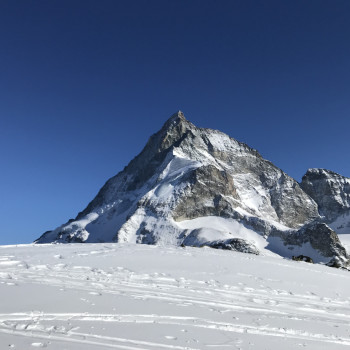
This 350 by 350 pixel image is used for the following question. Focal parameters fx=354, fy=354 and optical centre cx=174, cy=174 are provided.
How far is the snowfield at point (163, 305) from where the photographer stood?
23.8 feet

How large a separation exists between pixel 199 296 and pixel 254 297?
226cm

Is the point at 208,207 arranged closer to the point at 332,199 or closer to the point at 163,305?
the point at 332,199

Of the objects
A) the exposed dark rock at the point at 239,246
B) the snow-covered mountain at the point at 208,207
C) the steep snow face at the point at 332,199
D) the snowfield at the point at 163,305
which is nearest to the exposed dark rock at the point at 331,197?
the steep snow face at the point at 332,199

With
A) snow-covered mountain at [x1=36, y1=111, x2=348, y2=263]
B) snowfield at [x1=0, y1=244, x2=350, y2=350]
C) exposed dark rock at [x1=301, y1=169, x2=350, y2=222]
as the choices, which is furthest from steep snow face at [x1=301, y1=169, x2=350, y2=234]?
snowfield at [x1=0, y1=244, x2=350, y2=350]

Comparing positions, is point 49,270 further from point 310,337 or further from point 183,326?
point 310,337

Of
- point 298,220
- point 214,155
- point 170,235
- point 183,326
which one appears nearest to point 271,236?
point 170,235

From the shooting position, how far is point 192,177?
145m

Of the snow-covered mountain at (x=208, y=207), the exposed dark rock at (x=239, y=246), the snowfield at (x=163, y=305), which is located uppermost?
the snow-covered mountain at (x=208, y=207)

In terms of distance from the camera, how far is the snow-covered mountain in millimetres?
115812

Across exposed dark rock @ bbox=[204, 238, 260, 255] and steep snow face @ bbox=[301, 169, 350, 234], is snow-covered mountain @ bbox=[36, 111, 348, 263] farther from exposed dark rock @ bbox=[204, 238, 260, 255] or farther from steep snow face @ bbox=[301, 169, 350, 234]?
steep snow face @ bbox=[301, 169, 350, 234]

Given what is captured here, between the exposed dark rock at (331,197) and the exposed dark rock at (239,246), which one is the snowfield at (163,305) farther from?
the exposed dark rock at (331,197)

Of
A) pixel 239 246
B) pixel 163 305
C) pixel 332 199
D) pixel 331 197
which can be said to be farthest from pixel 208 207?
pixel 163 305

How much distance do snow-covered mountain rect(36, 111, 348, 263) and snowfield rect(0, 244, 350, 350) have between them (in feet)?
216

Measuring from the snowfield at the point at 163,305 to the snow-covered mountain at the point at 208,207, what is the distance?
65.8 metres
